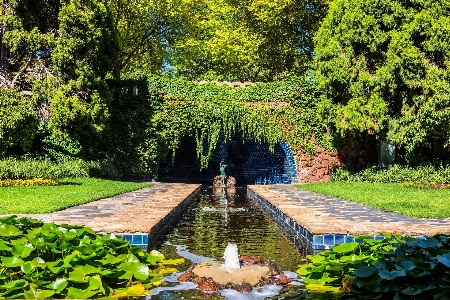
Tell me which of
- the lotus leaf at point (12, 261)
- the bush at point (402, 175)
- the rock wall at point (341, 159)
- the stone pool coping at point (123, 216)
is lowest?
the lotus leaf at point (12, 261)

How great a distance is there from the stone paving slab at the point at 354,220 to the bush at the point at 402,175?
25.5 ft

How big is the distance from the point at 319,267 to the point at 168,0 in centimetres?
2335

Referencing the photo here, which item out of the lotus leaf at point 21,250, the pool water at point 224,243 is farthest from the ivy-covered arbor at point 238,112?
the lotus leaf at point 21,250

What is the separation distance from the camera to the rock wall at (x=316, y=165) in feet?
71.1

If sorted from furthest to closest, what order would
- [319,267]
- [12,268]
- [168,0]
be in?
1. [168,0]
2. [319,267]
3. [12,268]

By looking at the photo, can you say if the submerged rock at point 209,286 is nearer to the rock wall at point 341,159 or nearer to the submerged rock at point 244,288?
the submerged rock at point 244,288

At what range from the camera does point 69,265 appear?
14.7 feet

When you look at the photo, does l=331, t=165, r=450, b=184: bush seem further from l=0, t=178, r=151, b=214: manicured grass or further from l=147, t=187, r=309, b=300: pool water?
l=0, t=178, r=151, b=214: manicured grass

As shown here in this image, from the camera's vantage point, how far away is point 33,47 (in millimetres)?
16938

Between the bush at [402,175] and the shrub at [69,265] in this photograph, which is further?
the bush at [402,175]

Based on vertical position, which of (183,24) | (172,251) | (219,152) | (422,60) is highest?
(183,24)

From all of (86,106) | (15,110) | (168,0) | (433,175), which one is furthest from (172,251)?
(168,0)

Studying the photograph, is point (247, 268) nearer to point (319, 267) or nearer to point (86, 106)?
point (319, 267)

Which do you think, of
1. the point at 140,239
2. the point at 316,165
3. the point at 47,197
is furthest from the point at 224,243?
the point at 316,165
